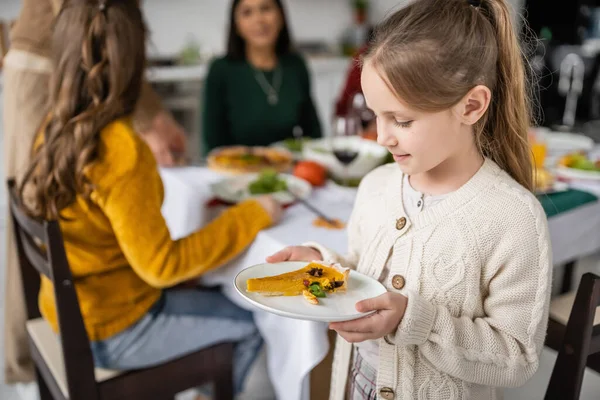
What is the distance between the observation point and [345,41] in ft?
16.7

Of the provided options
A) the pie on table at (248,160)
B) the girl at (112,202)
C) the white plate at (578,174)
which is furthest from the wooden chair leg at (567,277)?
the girl at (112,202)

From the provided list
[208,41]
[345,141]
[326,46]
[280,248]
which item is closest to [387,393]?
[280,248]

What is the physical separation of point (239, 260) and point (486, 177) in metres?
0.68

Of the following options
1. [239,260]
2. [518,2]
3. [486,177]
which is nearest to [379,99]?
[486,177]

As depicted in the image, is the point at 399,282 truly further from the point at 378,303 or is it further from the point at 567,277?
the point at 567,277

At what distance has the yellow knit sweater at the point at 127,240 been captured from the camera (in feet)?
3.84

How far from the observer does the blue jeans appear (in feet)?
4.22

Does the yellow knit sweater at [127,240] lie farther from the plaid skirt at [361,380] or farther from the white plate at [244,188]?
the plaid skirt at [361,380]

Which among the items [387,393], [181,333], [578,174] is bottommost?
[181,333]

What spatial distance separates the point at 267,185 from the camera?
1541 mm

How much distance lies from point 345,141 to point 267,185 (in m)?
0.29

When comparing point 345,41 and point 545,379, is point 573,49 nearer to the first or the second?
point 345,41

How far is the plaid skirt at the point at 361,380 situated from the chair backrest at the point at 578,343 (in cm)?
30

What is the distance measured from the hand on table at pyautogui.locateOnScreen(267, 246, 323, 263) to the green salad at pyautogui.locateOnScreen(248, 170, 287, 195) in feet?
1.73
